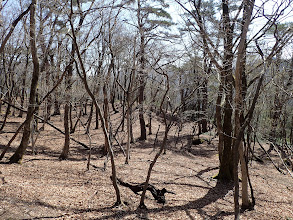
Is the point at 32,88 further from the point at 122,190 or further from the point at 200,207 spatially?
the point at 200,207

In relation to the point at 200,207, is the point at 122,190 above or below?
above

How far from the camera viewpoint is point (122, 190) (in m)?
6.40

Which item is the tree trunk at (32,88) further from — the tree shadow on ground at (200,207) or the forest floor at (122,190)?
the tree shadow on ground at (200,207)

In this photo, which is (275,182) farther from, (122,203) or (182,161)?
(122,203)

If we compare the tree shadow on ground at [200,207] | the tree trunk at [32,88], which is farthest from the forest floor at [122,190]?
the tree trunk at [32,88]

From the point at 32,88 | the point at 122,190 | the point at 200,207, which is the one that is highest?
the point at 32,88

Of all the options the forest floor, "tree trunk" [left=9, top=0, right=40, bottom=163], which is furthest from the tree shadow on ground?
"tree trunk" [left=9, top=0, right=40, bottom=163]

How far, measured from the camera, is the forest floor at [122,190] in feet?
16.3

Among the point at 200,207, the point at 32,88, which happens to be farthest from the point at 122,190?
the point at 32,88

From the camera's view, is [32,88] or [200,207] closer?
[200,207]

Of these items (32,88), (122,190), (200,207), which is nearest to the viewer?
(200,207)

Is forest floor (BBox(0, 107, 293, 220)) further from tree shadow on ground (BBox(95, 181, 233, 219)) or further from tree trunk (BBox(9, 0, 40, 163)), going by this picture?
tree trunk (BBox(9, 0, 40, 163))

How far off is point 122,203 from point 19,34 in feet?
40.1

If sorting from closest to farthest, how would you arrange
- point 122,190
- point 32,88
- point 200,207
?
point 200,207, point 122,190, point 32,88
